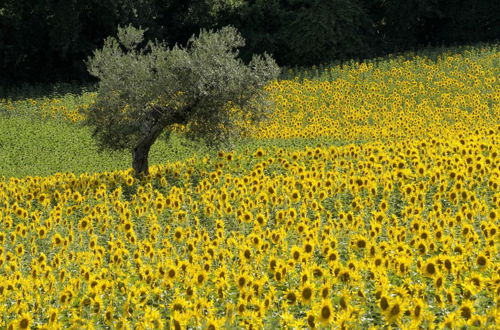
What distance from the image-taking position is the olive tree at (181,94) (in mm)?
17250

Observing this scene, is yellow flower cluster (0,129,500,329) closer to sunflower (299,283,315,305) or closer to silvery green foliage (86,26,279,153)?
sunflower (299,283,315,305)

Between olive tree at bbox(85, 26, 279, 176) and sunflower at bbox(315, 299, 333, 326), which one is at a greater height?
olive tree at bbox(85, 26, 279, 176)

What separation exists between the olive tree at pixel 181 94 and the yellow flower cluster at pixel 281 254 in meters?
1.64

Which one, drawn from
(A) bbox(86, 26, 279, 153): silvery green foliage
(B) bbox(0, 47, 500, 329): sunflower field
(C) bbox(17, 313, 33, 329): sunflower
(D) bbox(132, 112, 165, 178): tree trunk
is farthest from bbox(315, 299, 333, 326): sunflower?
(D) bbox(132, 112, 165, 178): tree trunk

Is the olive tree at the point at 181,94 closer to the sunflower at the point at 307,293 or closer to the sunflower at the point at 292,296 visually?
the sunflower at the point at 292,296

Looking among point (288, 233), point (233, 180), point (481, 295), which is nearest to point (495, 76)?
point (233, 180)

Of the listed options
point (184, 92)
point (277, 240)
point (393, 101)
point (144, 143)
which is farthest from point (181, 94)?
point (393, 101)

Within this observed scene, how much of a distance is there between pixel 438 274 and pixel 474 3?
40126 millimetres

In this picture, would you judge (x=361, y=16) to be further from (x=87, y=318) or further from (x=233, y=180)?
(x=87, y=318)

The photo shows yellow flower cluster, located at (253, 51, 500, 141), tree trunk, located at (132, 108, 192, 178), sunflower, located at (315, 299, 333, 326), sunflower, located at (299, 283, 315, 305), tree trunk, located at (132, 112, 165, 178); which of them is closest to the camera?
sunflower, located at (315, 299, 333, 326)

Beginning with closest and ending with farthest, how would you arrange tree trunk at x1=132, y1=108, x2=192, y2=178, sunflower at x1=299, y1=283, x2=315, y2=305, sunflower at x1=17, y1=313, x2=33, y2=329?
sunflower at x1=299, y1=283, x2=315, y2=305, sunflower at x1=17, y1=313, x2=33, y2=329, tree trunk at x1=132, y1=108, x2=192, y2=178

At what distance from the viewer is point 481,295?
313 inches

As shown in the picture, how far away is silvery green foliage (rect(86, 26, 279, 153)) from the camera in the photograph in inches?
679

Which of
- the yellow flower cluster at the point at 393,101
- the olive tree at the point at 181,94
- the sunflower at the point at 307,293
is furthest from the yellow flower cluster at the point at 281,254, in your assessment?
the yellow flower cluster at the point at 393,101
